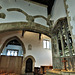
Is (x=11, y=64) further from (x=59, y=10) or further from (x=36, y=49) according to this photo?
(x=59, y=10)

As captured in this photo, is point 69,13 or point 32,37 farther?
point 32,37

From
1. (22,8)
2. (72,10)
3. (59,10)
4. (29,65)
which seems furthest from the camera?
(29,65)

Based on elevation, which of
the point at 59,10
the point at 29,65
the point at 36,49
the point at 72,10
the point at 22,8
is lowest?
the point at 29,65

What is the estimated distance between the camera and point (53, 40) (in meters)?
4.04

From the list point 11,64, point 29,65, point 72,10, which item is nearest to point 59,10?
point 72,10

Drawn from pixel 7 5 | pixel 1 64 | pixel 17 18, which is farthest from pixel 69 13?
pixel 1 64

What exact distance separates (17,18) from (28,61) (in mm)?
4732

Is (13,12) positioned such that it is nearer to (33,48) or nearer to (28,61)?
(33,48)

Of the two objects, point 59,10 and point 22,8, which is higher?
point 22,8

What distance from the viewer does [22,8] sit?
463cm

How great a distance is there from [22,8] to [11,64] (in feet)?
18.3

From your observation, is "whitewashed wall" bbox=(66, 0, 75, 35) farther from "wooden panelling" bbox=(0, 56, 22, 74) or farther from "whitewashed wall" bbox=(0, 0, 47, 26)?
"wooden panelling" bbox=(0, 56, 22, 74)

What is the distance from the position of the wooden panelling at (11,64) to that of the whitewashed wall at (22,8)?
15.6 ft

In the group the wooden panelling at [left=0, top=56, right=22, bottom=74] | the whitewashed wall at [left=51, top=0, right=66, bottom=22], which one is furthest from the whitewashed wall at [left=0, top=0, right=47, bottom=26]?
the wooden panelling at [left=0, top=56, right=22, bottom=74]
